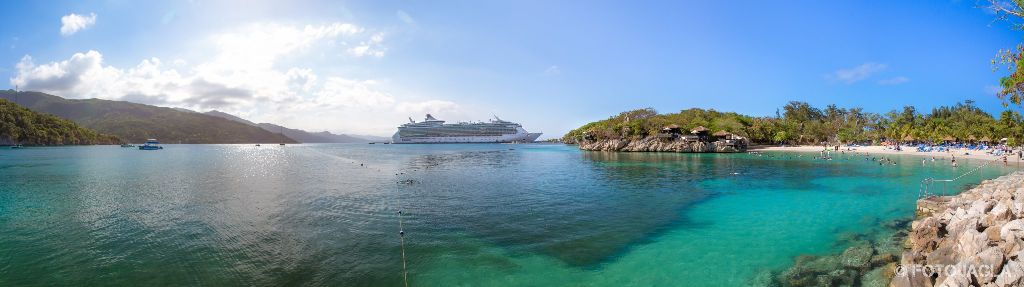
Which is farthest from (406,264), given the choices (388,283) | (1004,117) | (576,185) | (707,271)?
(1004,117)

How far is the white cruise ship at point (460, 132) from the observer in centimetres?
14138

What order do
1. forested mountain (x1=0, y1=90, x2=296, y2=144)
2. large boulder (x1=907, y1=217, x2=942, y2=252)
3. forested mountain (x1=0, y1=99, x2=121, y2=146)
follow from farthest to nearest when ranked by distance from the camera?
forested mountain (x1=0, y1=90, x2=296, y2=144) < forested mountain (x1=0, y1=99, x2=121, y2=146) < large boulder (x1=907, y1=217, x2=942, y2=252)

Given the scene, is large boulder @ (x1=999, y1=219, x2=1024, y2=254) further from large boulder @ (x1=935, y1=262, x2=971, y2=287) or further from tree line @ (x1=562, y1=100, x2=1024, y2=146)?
tree line @ (x1=562, y1=100, x2=1024, y2=146)

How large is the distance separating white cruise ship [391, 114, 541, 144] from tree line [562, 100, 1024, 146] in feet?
182

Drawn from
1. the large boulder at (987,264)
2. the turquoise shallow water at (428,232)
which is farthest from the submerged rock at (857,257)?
the large boulder at (987,264)

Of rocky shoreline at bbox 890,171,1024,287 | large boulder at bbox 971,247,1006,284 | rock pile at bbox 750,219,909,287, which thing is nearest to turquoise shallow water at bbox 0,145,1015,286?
rock pile at bbox 750,219,909,287

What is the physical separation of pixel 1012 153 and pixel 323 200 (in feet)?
214

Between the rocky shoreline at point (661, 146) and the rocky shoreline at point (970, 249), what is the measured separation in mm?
55138

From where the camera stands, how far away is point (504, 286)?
25.1 feet

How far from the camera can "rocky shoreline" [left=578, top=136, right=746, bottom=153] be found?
62656 mm

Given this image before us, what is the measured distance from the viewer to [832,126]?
84812mm

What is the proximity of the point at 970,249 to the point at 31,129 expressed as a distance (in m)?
145

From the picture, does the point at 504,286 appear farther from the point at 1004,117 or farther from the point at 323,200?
the point at 1004,117

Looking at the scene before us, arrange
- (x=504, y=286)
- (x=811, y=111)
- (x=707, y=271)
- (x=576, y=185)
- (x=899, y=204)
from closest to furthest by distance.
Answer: (x=504, y=286) → (x=707, y=271) → (x=899, y=204) → (x=576, y=185) → (x=811, y=111)
